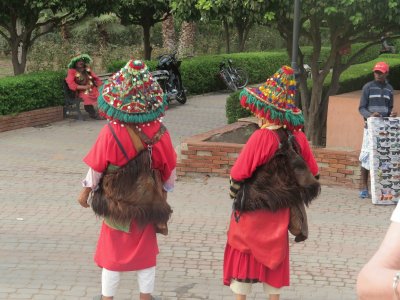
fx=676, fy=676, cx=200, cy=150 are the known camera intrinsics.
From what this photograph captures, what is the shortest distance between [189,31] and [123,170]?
826 inches

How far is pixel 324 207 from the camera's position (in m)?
7.59

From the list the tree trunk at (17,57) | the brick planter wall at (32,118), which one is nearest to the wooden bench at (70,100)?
the brick planter wall at (32,118)

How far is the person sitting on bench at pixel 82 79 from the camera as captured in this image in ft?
43.0

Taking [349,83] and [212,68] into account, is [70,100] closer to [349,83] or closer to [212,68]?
[349,83]

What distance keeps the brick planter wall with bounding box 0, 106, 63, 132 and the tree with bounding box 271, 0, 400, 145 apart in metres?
5.02

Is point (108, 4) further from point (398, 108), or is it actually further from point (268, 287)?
point (268, 287)

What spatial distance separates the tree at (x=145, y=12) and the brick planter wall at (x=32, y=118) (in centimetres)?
534

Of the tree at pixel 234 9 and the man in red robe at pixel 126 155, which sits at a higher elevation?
the tree at pixel 234 9

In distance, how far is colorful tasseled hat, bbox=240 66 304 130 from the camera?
4508 millimetres

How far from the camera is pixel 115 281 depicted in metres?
4.52

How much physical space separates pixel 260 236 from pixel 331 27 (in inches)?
228

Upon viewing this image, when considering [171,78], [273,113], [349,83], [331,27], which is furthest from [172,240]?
[171,78]

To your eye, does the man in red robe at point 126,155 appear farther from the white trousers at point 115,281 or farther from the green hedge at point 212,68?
the green hedge at point 212,68

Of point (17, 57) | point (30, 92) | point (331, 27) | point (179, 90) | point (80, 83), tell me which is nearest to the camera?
point (331, 27)
